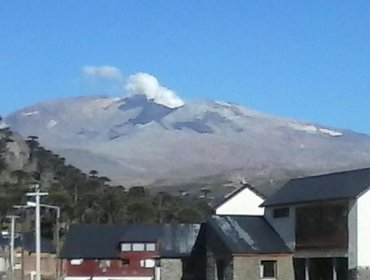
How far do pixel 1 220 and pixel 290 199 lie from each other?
51.0 meters

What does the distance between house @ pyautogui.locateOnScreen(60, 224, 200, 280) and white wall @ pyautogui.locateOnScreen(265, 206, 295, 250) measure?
357 inches

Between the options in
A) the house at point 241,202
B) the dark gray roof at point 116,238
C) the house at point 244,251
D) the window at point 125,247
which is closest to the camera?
→ the house at point 244,251

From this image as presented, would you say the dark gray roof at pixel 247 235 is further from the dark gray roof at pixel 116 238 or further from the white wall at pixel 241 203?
the white wall at pixel 241 203

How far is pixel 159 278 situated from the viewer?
66.1m

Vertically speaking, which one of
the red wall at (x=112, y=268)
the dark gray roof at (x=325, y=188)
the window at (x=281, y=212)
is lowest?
the red wall at (x=112, y=268)

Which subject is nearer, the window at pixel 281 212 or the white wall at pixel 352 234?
the white wall at pixel 352 234

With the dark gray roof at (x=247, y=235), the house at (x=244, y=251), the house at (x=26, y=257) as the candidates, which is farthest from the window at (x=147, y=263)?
Result: the house at (x=26, y=257)

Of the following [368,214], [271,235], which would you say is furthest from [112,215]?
[368,214]

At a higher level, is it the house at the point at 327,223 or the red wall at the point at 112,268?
the house at the point at 327,223

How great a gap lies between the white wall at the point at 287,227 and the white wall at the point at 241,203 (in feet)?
62.8

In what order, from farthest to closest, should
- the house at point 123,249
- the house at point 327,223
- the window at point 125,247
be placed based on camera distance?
the window at point 125,247, the house at point 123,249, the house at point 327,223

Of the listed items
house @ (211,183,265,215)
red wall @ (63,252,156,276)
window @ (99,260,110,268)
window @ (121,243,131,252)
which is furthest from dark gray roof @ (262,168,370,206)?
house @ (211,183,265,215)

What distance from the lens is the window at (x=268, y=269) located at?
55.3 meters

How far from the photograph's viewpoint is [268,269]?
5556 cm
